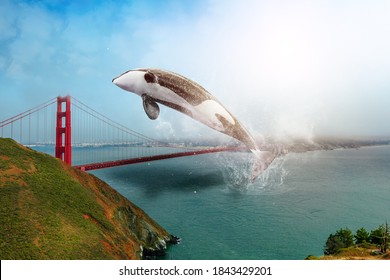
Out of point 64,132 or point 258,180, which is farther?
point 258,180

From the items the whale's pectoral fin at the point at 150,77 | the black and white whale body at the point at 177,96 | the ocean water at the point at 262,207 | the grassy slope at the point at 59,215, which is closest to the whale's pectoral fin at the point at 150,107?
the black and white whale body at the point at 177,96

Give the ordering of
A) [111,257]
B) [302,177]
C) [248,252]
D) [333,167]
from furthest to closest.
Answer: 1. [333,167]
2. [302,177]
3. [248,252]
4. [111,257]

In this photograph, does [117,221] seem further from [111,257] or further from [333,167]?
[333,167]

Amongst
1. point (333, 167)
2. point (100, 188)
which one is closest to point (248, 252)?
point (100, 188)

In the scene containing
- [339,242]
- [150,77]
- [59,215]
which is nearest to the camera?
[59,215]

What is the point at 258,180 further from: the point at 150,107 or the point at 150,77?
the point at 150,77

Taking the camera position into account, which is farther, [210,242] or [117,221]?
[210,242]

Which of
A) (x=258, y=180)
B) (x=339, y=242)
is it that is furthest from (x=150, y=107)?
(x=258, y=180)

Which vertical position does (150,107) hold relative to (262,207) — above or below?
above

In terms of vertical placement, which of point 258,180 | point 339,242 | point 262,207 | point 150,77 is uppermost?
point 150,77
